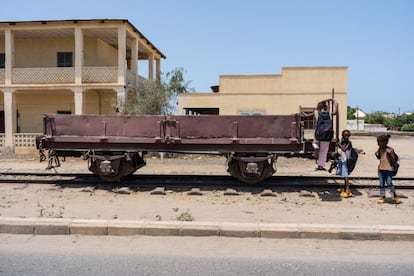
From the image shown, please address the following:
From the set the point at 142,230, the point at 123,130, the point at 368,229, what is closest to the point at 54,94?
the point at 123,130

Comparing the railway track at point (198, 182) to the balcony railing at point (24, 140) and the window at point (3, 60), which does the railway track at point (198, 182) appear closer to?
the balcony railing at point (24, 140)

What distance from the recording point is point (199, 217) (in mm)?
6793

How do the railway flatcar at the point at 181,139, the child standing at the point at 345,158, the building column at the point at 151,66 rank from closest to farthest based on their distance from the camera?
the child standing at the point at 345,158
the railway flatcar at the point at 181,139
the building column at the point at 151,66

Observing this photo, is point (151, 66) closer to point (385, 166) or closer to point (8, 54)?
point (8, 54)

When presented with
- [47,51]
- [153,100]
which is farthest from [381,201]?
[47,51]

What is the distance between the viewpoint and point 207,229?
573cm

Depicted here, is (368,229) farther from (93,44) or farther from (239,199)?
(93,44)

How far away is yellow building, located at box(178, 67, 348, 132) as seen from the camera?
2364 cm

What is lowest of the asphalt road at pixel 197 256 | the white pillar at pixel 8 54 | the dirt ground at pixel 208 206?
the asphalt road at pixel 197 256

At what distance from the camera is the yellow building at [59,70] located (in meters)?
21.5

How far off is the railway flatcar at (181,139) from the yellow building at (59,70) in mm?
10878

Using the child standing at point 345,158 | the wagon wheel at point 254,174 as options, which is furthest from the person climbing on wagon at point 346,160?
the wagon wheel at point 254,174

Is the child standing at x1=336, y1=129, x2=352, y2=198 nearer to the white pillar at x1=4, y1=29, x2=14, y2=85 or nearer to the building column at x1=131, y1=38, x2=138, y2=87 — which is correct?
the building column at x1=131, y1=38, x2=138, y2=87

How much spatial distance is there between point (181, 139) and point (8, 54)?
1671 centimetres
